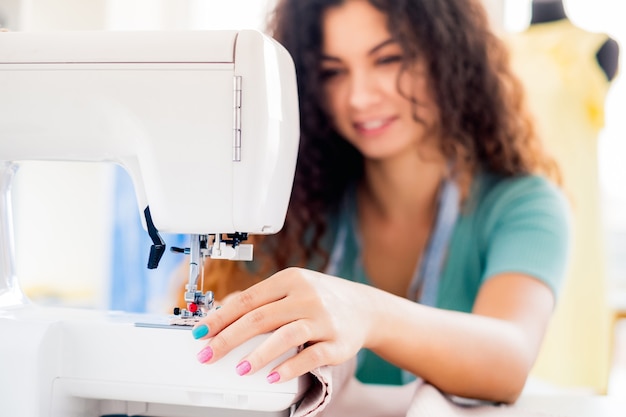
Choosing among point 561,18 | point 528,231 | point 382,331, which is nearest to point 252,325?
point 382,331

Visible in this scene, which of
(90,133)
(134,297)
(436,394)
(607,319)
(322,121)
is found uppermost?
(90,133)

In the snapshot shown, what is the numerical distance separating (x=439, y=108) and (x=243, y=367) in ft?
3.14

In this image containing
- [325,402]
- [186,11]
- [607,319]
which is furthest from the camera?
[186,11]

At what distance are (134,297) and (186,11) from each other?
123 cm

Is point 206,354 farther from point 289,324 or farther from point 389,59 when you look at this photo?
point 389,59

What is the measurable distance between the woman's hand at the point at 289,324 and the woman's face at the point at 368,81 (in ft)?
2.31

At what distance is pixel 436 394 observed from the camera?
84 centimetres

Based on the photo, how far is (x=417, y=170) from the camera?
5.14 feet

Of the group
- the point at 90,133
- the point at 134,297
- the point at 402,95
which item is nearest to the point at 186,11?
the point at 134,297

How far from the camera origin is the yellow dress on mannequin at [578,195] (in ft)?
6.19

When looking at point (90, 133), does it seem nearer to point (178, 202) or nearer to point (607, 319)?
point (178, 202)

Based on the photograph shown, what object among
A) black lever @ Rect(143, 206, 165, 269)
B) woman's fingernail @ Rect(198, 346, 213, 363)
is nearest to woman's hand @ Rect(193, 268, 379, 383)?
woman's fingernail @ Rect(198, 346, 213, 363)

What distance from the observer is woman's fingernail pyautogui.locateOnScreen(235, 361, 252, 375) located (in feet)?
2.30

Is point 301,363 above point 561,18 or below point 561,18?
below
